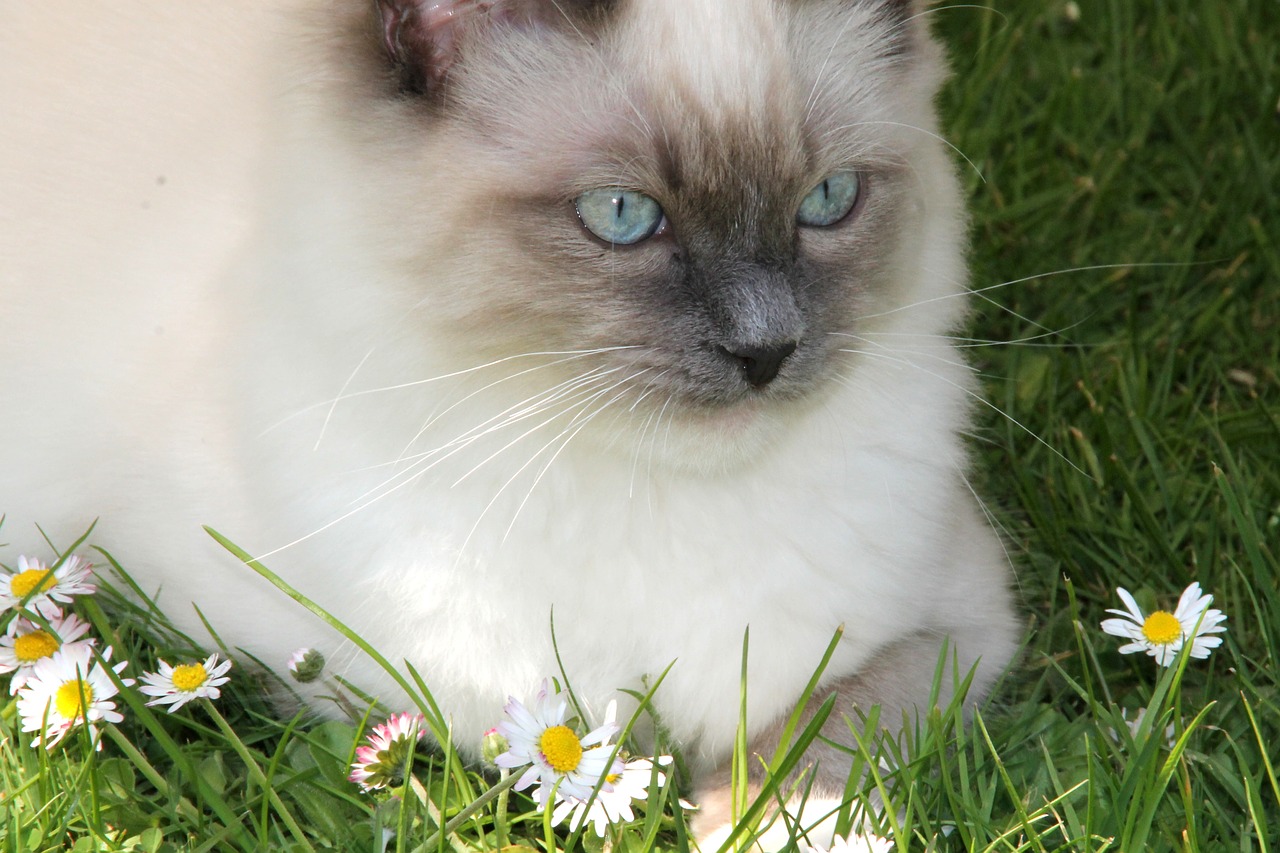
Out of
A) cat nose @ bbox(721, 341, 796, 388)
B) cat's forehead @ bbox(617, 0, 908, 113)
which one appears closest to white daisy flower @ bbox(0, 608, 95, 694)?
cat nose @ bbox(721, 341, 796, 388)

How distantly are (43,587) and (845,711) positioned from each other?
1.21 meters

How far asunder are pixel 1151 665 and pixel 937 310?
74 cm

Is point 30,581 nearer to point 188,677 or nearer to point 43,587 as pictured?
point 43,587

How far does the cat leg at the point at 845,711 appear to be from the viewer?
74.1 inches

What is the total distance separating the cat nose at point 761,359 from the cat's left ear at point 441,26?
1.58 ft

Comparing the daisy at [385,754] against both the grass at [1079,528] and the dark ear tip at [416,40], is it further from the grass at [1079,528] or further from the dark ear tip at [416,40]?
the dark ear tip at [416,40]

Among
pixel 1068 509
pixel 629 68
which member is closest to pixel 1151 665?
pixel 1068 509

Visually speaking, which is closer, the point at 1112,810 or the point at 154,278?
the point at 1112,810

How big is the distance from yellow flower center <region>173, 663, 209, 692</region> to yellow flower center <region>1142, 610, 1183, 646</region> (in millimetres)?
1396

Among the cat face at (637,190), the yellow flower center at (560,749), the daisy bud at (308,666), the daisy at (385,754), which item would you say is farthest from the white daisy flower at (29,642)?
the cat face at (637,190)

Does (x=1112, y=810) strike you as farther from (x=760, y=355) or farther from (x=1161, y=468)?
(x=1161, y=468)

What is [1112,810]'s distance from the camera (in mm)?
1801

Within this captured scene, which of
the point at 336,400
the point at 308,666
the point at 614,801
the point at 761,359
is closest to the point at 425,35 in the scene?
the point at 336,400

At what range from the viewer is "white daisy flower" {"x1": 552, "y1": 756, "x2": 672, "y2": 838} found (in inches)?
71.1
